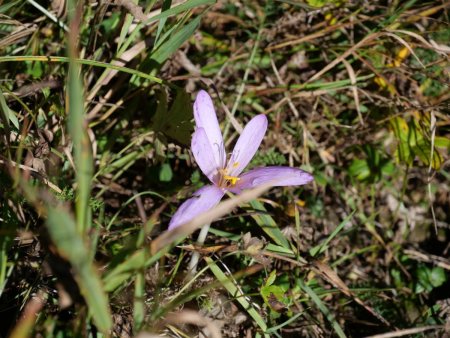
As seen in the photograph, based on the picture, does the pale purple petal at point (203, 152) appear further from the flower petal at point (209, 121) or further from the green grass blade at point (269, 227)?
the green grass blade at point (269, 227)

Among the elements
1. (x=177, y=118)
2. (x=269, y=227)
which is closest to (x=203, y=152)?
(x=177, y=118)

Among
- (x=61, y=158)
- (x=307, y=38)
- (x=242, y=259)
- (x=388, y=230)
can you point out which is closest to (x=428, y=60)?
(x=307, y=38)

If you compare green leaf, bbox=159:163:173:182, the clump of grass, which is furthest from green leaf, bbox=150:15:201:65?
green leaf, bbox=159:163:173:182

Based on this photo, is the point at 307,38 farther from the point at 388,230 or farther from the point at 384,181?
the point at 388,230

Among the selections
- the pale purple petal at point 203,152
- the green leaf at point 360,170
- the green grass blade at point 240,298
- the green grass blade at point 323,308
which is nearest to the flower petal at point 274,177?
the pale purple petal at point 203,152

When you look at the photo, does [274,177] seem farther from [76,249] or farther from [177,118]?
[76,249]

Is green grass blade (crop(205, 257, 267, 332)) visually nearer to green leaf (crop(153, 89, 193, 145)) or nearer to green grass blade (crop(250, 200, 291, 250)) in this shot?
green grass blade (crop(250, 200, 291, 250))
